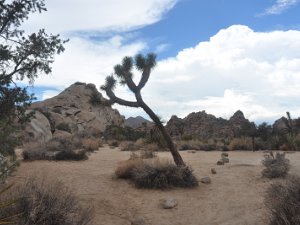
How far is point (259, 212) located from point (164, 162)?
485 cm

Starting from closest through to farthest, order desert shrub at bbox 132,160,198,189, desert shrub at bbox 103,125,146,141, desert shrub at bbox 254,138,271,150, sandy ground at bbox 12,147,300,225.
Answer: sandy ground at bbox 12,147,300,225 → desert shrub at bbox 132,160,198,189 → desert shrub at bbox 254,138,271,150 → desert shrub at bbox 103,125,146,141

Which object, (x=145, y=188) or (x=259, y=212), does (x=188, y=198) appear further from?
(x=259, y=212)

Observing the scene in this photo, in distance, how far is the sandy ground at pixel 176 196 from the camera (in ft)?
33.0

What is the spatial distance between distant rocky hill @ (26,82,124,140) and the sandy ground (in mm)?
15064

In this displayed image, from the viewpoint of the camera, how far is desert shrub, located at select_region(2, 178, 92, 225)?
6.32 metres

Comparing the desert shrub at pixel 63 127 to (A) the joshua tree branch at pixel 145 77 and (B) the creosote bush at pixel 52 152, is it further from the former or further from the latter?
(A) the joshua tree branch at pixel 145 77

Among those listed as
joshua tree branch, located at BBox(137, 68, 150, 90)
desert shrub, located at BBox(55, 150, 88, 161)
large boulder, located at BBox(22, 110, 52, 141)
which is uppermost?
joshua tree branch, located at BBox(137, 68, 150, 90)

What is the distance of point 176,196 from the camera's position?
12.2 metres

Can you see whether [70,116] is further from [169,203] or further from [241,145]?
[169,203]

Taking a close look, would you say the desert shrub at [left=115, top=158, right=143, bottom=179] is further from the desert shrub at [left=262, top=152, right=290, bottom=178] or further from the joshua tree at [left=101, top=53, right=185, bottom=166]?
the desert shrub at [left=262, top=152, right=290, bottom=178]

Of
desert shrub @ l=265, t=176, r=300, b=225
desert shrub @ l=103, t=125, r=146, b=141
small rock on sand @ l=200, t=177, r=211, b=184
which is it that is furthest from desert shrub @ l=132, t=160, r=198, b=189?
desert shrub @ l=103, t=125, r=146, b=141

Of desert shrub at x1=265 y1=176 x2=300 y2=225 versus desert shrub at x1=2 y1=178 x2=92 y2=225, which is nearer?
desert shrub at x1=2 y1=178 x2=92 y2=225

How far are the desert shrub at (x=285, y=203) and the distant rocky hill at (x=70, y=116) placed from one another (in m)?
23.1

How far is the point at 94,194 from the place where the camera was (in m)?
12.0
